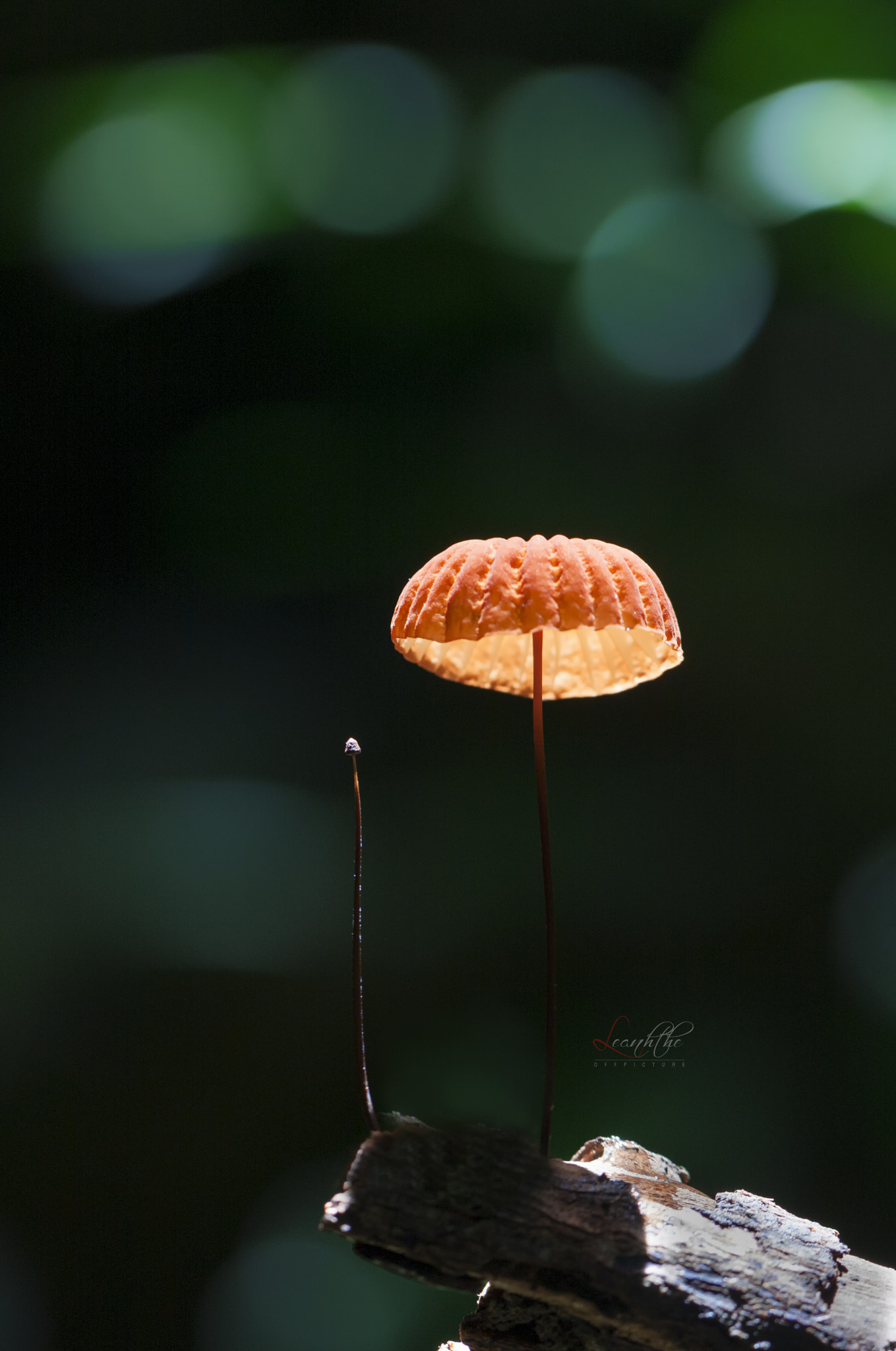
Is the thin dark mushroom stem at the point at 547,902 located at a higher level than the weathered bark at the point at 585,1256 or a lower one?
higher

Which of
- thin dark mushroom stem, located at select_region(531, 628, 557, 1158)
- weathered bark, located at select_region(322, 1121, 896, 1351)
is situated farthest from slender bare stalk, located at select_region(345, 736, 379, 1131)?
thin dark mushroom stem, located at select_region(531, 628, 557, 1158)

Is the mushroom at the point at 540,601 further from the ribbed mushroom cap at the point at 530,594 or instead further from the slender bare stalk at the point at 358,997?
the slender bare stalk at the point at 358,997

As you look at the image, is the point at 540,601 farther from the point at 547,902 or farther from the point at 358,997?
the point at 358,997

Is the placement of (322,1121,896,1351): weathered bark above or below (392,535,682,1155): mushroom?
below

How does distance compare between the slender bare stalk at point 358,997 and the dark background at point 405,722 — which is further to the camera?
the dark background at point 405,722

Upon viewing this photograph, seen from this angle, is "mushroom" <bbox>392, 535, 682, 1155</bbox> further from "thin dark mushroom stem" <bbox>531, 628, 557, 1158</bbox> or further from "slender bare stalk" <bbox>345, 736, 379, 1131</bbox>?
"slender bare stalk" <bbox>345, 736, 379, 1131</bbox>

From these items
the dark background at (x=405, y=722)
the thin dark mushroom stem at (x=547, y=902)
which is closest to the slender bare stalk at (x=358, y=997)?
the thin dark mushroom stem at (x=547, y=902)

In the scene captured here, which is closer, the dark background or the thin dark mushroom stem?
the thin dark mushroom stem
